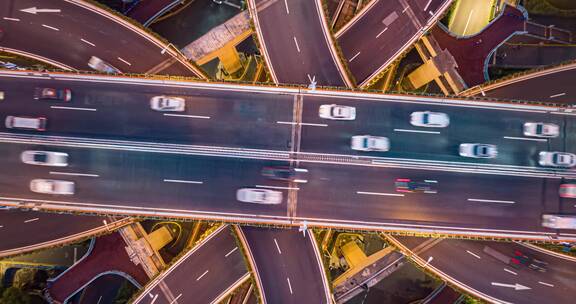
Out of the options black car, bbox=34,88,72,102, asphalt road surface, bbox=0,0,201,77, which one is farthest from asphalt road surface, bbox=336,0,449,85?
black car, bbox=34,88,72,102

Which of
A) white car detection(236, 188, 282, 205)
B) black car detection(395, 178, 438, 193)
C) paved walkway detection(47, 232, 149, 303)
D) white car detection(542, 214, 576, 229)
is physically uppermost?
black car detection(395, 178, 438, 193)

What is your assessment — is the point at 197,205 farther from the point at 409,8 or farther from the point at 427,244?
the point at 409,8

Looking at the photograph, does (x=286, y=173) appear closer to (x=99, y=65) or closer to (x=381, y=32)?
(x=381, y=32)

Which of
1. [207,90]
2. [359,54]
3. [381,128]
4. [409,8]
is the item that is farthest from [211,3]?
[381,128]

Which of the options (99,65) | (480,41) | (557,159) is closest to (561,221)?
(557,159)

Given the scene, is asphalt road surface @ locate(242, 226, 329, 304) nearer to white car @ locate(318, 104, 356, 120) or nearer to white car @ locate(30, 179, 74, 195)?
white car @ locate(318, 104, 356, 120)

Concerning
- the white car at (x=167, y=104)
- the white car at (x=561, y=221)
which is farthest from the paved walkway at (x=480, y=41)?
the white car at (x=167, y=104)
